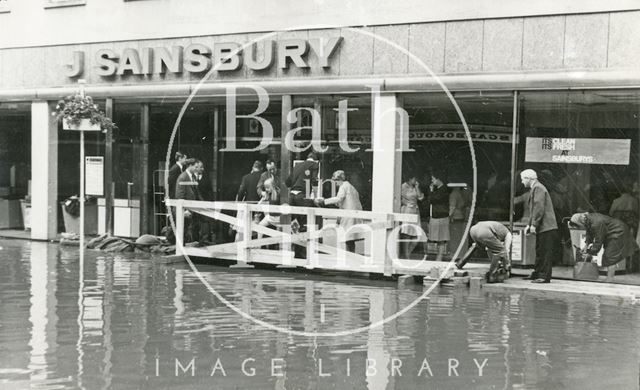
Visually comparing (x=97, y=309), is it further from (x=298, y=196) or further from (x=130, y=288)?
(x=298, y=196)

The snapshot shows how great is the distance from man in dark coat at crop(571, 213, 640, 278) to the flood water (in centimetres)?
164

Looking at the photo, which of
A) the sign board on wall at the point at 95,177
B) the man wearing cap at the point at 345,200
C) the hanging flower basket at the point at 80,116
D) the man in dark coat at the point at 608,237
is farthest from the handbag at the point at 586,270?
the sign board on wall at the point at 95,177

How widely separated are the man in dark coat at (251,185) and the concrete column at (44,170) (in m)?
5.34

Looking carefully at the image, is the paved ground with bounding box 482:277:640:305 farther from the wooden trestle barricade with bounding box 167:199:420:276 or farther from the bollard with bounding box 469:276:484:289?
the wooden trestle barricade with bounding box 167:199:420:276

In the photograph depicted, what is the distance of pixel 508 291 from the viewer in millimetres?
13836

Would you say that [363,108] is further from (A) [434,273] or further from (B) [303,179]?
(A) [434,273]

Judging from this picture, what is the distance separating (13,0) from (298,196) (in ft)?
29.4

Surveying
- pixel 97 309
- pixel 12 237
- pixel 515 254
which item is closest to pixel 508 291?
pixel 515 254

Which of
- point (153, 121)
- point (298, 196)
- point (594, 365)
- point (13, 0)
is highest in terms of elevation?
point (13, 0)

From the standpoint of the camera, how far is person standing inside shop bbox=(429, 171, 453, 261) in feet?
53.6

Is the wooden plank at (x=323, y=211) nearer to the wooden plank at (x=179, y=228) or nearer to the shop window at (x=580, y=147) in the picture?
the wooden plank at (x=179, y=228)

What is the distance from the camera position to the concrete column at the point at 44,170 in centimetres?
2056

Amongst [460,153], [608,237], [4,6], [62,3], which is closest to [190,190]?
[460,153]

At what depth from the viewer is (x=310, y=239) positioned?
597 inches
